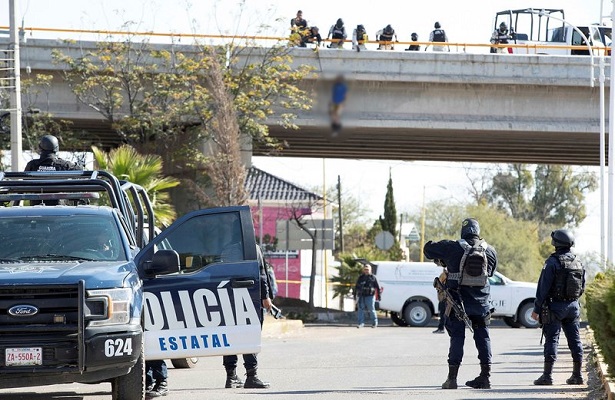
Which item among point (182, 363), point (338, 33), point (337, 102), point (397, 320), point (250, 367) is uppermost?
point (338, 33)

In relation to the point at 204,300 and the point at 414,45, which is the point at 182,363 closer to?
the point at 204,300

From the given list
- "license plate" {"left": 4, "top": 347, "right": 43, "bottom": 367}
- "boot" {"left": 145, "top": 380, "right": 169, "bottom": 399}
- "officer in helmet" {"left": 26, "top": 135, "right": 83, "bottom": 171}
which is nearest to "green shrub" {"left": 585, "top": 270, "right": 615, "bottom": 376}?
"boot" {"left": 145, "top": 380, "right": 169, "bottom": 399}

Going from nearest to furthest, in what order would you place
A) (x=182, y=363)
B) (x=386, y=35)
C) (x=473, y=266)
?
1. (x=473, y=266)
2. (x=182, y=363)
3. (x=386, y=35)

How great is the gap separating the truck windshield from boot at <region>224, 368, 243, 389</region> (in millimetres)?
2668

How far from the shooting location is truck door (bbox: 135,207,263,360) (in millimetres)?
11336

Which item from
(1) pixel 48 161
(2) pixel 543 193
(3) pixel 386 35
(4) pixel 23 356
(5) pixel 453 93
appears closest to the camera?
(4) pixel 23 356

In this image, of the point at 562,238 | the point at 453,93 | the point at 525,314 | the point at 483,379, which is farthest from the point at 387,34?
the point at 483,379

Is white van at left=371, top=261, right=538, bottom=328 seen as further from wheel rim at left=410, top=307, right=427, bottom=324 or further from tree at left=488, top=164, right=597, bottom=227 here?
tree at left=488, top=164, right=597, bottom=227

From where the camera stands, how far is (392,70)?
114 ft

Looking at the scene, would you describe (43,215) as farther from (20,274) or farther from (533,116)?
(533,116)

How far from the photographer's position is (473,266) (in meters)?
12.7

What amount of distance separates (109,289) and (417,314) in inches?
977

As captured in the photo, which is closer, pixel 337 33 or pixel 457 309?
pixel 457 309

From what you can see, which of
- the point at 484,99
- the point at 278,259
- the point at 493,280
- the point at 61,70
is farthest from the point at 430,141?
the point at 278,259
